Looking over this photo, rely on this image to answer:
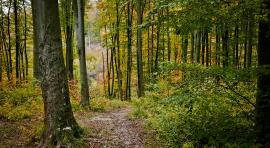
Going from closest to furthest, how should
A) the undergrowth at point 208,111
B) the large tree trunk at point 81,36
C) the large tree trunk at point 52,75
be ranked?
the undergrowth at point 208,111 < the large tree trunk at point 52,75 < the large tree trunk at point 81,36

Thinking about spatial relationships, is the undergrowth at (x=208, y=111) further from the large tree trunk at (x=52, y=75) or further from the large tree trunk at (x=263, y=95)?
the large tree trunk at (x=52, y=75)

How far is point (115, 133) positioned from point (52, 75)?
9.85 ft

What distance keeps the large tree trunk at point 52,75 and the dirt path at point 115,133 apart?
3.22 feet

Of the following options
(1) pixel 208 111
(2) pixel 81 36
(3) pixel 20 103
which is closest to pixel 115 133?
(1) pixel 208 111

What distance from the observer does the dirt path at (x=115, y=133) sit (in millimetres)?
7711

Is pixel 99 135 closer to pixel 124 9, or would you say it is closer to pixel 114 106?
pixel 114 106

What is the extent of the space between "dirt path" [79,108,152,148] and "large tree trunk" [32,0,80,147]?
982 millimetres

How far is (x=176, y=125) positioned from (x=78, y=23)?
22.5 ft

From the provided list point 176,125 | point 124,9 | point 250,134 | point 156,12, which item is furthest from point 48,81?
point 124,9

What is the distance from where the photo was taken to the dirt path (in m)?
7.71

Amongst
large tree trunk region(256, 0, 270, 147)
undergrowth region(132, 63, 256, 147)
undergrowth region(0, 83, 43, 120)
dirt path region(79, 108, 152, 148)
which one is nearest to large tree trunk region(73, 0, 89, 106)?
undergrowth region(0, 83, 43, 120)

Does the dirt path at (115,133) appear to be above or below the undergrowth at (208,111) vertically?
below

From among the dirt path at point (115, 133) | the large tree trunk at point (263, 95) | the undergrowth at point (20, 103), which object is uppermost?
the large tree trunk at point (263, 95)

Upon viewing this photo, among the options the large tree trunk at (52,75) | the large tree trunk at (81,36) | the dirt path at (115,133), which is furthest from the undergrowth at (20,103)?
the large tree trunk at (52,75)
